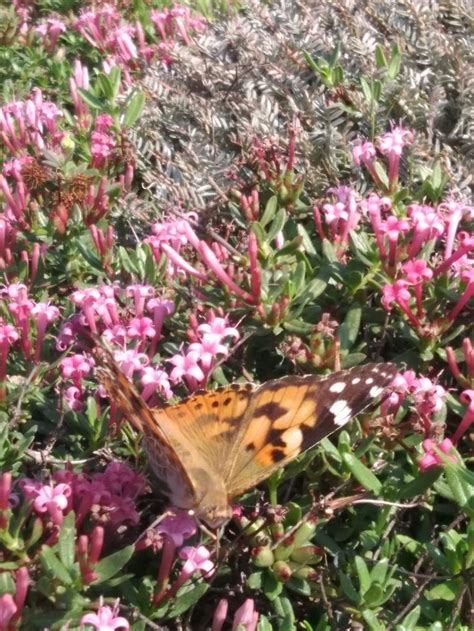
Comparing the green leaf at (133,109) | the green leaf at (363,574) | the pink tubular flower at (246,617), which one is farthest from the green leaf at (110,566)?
the green leaf at (133,109)

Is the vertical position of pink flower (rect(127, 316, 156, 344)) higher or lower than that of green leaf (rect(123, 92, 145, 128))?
lower

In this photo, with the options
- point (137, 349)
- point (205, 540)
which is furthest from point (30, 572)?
point (137, 349)

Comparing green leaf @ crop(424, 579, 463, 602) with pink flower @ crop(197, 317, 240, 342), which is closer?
green leaf @ crop(424, 579, 463, 602)

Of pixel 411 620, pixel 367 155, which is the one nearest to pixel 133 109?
pixel 367 155

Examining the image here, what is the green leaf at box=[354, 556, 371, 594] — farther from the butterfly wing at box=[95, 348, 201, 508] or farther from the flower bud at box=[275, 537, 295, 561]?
the butterfly wing at box=[95, 348, 201, 508]

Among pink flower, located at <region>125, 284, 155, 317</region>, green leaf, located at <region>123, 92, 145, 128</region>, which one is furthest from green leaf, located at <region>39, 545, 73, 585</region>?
green leaf, located at <region>123, 92, 145, 128</region>

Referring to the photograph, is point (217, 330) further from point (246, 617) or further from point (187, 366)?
point (246, 617)
